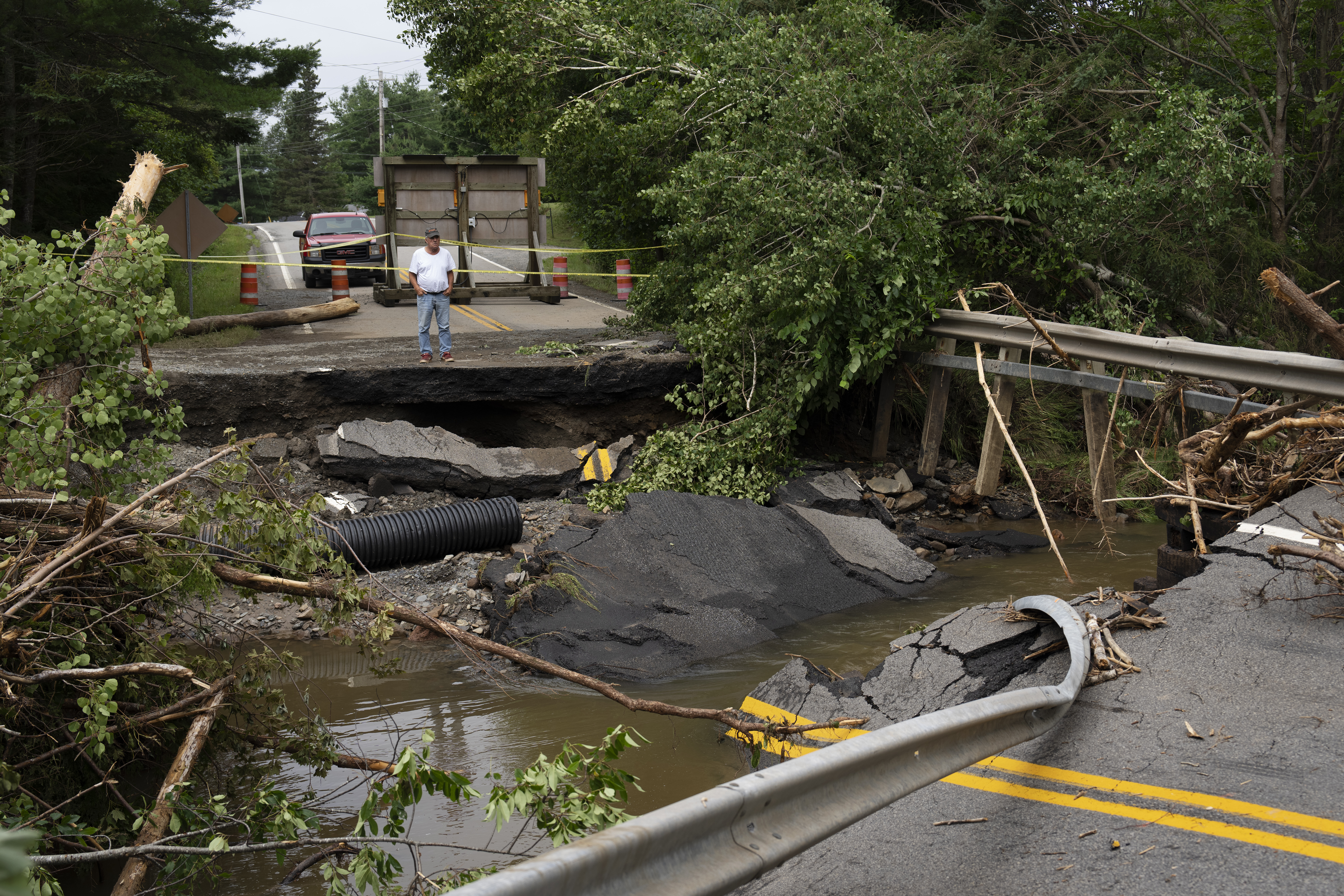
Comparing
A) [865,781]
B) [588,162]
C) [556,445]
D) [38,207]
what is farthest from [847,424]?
[38,207]

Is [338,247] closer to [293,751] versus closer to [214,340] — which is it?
[214,340]

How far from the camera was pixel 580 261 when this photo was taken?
31.8 metres

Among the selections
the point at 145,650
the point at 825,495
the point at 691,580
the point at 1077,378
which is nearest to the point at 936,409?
the point at 825,495

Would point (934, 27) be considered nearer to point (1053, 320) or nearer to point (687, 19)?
point (687, 19)

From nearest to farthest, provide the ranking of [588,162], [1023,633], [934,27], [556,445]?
[1023,633] < [556,445] < [588,162] < [934,27]

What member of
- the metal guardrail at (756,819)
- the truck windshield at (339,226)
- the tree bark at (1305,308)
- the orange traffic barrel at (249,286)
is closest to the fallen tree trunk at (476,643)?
the metal guardrail at (756,819)

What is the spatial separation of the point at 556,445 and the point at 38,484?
22.9ft

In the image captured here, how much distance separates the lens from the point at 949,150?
10586 millimetres

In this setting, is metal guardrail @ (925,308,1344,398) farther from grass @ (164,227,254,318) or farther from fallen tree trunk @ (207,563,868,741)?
grass @ (164,227,254,318)

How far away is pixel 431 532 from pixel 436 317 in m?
4.14

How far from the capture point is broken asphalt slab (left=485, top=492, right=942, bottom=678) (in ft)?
23.6

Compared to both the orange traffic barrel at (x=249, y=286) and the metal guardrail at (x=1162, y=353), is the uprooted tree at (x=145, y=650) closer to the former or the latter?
the metal guardrail at (x=1162, y=353)

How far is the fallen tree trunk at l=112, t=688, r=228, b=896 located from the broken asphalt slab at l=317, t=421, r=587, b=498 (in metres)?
6.02

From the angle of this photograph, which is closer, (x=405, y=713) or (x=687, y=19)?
(x=405, y=713)
